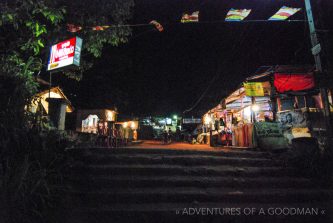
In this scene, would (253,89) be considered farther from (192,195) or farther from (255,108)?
(192,195)

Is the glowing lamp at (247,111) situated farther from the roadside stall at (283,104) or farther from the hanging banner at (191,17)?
the hanging banner at (191,17)

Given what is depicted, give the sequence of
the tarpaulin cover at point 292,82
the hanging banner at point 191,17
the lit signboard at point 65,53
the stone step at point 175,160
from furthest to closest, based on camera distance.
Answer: the tarpaulin cover at point 292,82 < the hanging banner at point 191,17 < the lit signboard at point 65,53 < the stone step at point 175,160

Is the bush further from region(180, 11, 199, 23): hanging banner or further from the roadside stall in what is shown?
the roadside stall

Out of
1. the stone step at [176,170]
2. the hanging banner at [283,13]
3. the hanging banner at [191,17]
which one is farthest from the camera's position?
the hanging banner at [191,17]

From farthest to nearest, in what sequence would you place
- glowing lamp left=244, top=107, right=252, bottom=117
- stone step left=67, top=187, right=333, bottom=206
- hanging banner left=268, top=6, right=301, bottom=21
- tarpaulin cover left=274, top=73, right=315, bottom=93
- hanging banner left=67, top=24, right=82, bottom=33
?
glowing lamp left=244, top=107, right=252, bottom=117, tarpaulin cover left=274, top=73, right=315, bottom=93, hanging banner left=67, top=24, right=82, bottom=33, hanging banner left=268, top=6, right=301, bottom=21, stone step left=67, top=187, right=333, bottom=206

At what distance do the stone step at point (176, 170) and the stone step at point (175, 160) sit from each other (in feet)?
0.90

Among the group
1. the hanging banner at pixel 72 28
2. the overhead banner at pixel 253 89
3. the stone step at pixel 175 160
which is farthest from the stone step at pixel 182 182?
the overhead banner at pixel 253 89

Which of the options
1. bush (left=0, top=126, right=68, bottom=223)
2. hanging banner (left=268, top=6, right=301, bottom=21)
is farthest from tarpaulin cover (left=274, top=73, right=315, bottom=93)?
bush (left=0, top=126, right=68, bottom=223)

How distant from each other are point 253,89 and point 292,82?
2274 millimetres

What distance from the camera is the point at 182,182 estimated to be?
5.52 meters

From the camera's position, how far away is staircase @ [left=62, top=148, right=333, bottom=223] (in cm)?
437

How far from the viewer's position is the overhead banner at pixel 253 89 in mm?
13773

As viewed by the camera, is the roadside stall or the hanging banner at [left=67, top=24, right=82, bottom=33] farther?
the roadside stall

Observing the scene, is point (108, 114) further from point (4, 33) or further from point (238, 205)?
point (238, 205)
